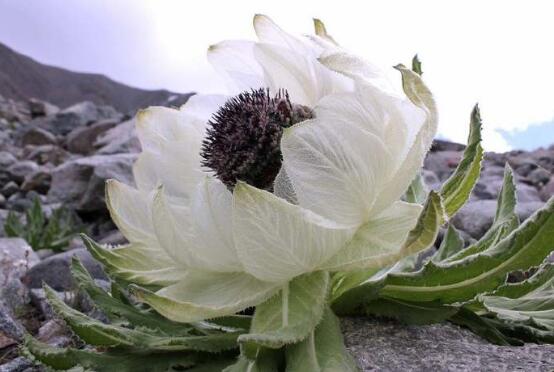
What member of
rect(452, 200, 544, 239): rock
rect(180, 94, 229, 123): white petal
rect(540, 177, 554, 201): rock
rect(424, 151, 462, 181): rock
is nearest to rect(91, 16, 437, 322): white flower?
rect(180, 94, 229, 123): white petal

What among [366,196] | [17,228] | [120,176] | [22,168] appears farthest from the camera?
[22,168]

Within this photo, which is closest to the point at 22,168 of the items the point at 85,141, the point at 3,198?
the point at 3,198

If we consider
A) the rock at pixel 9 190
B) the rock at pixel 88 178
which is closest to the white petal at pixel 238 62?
the rock at pixel 88 178

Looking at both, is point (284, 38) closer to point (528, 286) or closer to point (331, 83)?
point (331, 83)

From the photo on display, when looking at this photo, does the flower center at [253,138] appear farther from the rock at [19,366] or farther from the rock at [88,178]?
the rock at [88,178]

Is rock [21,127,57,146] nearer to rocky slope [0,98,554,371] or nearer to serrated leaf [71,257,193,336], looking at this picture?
rocky slope [0,98,554,371]

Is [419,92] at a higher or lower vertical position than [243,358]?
higher

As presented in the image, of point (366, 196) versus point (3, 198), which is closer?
point (366, 196)
